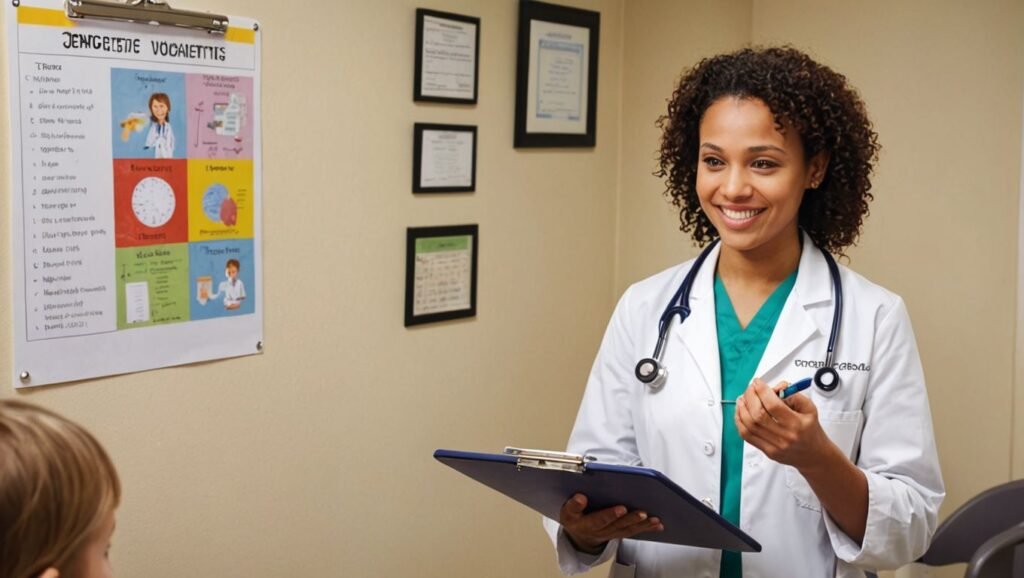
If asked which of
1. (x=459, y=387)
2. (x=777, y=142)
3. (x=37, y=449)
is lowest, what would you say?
(x=459, y=387)

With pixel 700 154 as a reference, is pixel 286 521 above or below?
below

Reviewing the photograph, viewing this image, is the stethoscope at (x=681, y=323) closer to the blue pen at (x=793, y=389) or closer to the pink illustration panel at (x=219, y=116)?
the blue pen at (x=793, y=389)

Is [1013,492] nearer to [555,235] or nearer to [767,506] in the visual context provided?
[767,506]

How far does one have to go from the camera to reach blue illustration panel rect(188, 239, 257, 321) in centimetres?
214

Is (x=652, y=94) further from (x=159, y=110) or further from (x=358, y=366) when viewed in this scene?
(x=159, y=110)

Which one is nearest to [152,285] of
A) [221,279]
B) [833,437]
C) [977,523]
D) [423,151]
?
[221,279]

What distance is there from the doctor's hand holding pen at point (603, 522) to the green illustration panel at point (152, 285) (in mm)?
883

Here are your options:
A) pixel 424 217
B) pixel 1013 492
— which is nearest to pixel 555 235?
pixel 424 217

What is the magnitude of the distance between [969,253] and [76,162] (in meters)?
1.98

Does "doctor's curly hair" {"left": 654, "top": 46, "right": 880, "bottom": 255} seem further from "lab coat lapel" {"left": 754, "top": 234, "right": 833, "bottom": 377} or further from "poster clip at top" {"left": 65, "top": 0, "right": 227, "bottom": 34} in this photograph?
"poster clip at top" {"left": 65, "top": 0, "right": 227, "bottom": 34}

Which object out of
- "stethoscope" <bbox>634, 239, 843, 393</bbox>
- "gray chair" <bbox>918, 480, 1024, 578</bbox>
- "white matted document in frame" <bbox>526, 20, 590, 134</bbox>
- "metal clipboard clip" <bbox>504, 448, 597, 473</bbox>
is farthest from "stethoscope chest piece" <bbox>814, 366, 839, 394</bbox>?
"white matted document in frame" <bbox>526, 20, 590, 134</bbox>

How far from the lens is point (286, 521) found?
92.7 inches

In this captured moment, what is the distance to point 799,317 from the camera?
1.72 m

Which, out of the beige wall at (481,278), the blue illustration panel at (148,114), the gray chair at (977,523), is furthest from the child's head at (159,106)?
the gray chair at (977,523)
